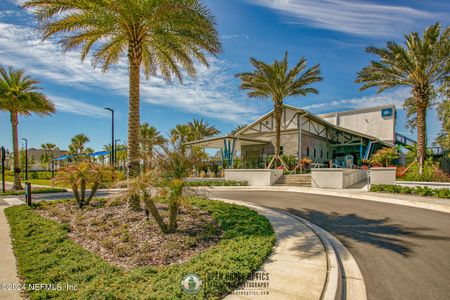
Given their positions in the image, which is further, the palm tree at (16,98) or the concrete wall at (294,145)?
the concrete wall at (294,145)

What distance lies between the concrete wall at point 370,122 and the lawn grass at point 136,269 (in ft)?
99.1

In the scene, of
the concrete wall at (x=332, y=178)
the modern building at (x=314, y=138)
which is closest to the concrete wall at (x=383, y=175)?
the concrete wall at (x=332, y=178)

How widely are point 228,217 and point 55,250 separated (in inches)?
182

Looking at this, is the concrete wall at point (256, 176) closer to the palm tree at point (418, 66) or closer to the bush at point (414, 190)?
the bush at point (414, 190)

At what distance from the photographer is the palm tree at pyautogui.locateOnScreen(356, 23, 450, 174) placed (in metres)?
16.0

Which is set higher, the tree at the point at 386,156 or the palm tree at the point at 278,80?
the palm tree at the point at 278,80

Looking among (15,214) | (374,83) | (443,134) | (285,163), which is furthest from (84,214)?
(443,134)

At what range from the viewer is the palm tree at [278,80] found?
2219 cm

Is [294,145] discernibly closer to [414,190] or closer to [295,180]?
[295,180]

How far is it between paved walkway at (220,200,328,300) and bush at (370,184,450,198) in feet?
32.3

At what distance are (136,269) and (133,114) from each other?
21.7 feet

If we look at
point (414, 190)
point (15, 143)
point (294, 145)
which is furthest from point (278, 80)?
point (15, 143)

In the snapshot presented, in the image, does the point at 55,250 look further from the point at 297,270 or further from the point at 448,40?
the point at 448,40

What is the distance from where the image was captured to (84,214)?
9172mm
